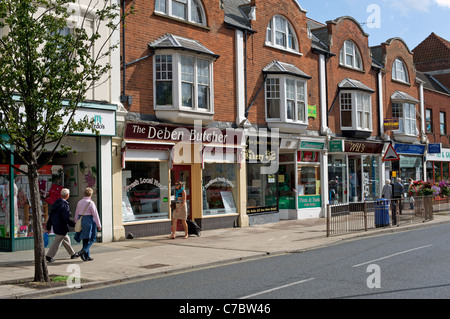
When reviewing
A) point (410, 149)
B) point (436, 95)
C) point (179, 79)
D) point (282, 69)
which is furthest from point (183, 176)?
point (436, 95)

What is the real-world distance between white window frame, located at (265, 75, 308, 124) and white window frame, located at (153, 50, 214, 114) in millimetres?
3891

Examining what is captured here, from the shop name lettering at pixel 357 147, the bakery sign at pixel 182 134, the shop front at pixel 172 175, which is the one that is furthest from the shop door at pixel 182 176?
the shop name lettering at pixel 357 147

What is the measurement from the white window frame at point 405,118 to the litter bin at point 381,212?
12.9 meters

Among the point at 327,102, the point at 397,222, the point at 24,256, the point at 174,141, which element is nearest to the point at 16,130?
the point at 24,256

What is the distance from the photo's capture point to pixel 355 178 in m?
27.4

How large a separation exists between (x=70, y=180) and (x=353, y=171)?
55.2 feet

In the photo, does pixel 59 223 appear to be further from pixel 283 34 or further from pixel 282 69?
pixel 283 34

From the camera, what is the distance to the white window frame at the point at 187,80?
55.8 ft
